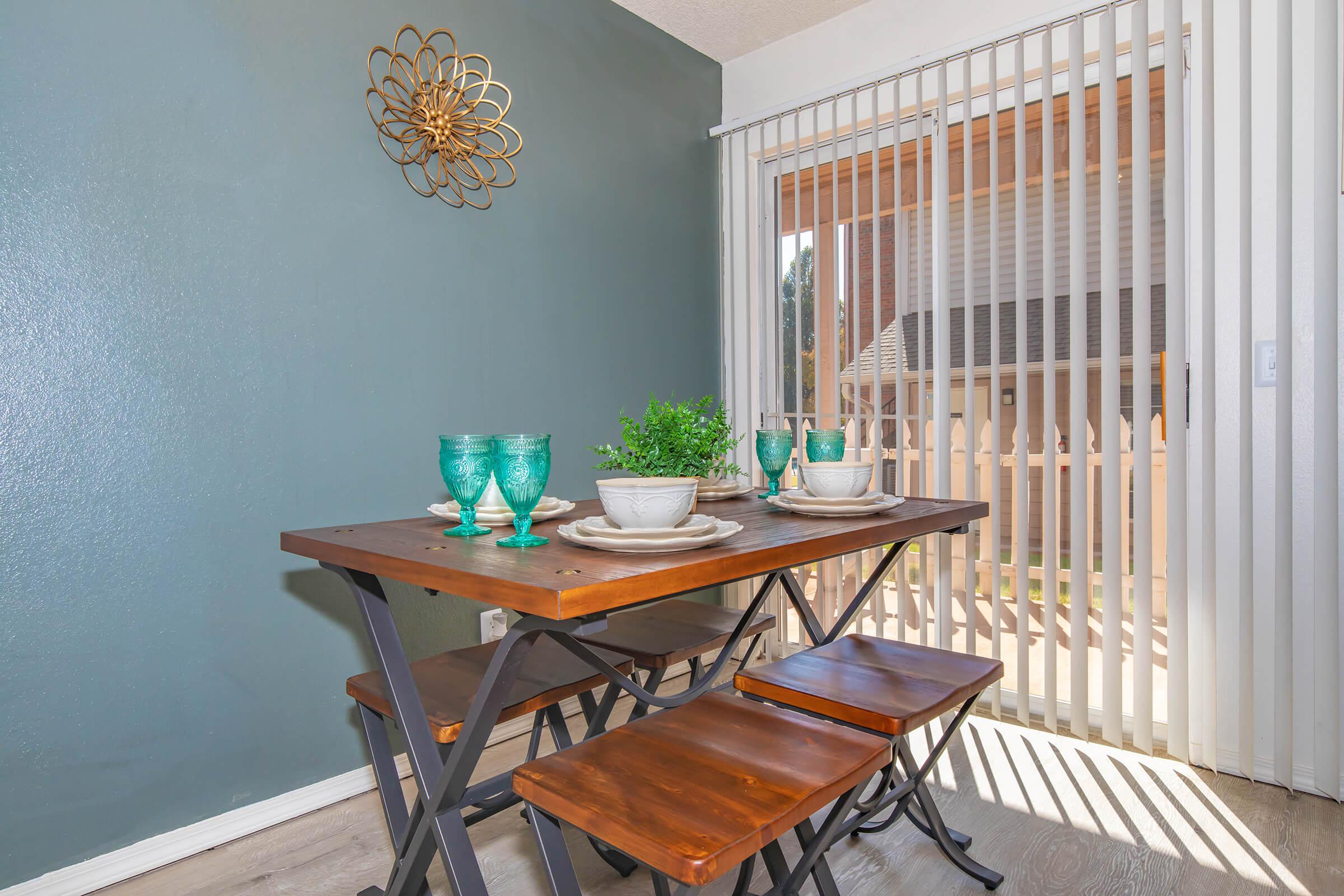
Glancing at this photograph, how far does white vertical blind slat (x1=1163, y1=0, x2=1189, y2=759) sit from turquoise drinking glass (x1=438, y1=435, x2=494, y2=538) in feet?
6.18

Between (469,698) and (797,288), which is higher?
(797,288)

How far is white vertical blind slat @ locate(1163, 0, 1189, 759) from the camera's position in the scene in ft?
7.02

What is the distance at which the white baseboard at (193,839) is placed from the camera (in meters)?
1.61

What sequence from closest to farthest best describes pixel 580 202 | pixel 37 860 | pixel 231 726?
1. pixel 37 860
2. pixel 231 726
3. pixel 580 202

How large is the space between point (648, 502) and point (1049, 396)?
5.55 feet

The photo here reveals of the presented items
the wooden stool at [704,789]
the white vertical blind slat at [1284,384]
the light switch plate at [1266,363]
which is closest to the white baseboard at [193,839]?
the wooden stool at [704,789]

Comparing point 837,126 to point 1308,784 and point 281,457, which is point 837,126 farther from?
point 1308,784

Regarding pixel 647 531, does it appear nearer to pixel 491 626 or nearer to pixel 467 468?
pixel 467 468

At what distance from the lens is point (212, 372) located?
1824 mm

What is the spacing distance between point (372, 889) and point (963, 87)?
2815 millimetres

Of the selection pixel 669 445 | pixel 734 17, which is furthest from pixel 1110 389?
pixel 734 17

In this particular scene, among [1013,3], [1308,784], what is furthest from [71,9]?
[1308,784]

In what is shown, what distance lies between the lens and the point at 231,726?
1853 mm

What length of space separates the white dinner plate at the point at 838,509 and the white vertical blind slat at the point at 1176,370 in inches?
41.2
